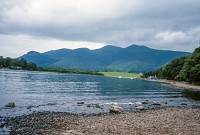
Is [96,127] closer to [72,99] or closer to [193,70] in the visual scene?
[72,99]

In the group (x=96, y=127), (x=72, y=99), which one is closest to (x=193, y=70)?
(x=72, y=99)

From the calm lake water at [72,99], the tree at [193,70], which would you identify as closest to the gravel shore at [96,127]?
the calm lake water at [72,99]

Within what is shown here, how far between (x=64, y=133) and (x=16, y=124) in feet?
32.4

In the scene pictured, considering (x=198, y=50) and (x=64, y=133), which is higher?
(x=198, y=50)

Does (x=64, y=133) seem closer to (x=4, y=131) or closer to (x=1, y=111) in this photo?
(x=4, y=131)

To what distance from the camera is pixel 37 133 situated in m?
32.9

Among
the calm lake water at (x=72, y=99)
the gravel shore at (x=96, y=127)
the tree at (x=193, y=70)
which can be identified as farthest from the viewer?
the tree at (x=193, y=70)

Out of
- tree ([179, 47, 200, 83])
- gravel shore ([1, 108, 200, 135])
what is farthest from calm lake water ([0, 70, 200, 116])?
tree ([179, 47, 200, 83])

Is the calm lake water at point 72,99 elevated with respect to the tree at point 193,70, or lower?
lower

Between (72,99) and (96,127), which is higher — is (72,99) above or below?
below

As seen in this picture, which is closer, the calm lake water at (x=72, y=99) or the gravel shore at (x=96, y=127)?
the gravel shore at (x=96, y=127)

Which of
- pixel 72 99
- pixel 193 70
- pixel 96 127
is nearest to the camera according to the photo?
pixel 96 127

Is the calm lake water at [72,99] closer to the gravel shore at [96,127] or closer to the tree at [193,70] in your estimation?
the gravel shore at [96,127]

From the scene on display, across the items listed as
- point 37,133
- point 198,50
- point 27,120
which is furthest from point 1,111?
point 198,50
